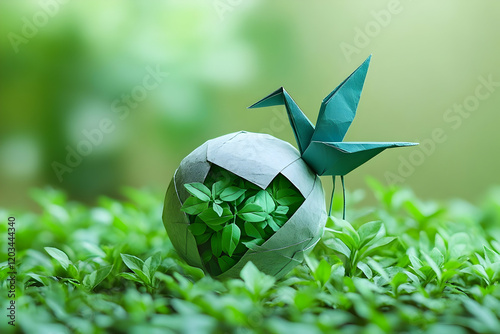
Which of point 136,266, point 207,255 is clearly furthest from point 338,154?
point 136,266

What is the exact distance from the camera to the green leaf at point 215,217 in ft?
2.07

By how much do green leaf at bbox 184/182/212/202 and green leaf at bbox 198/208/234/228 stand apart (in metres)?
0.02

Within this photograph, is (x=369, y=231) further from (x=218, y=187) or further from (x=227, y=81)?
(x=227, y=81)

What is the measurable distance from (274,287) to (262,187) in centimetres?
17

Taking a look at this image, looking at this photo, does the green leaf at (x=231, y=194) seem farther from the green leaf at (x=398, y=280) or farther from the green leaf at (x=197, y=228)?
the green leaf at (x=398, y=280)

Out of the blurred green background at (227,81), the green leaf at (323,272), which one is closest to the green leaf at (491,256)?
the green leaf at (323,272)

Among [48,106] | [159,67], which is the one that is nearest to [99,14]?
[159,67]

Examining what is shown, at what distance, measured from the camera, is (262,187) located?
63cm

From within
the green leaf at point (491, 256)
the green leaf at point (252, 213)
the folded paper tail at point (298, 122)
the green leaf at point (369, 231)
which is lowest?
the green leaf at point (491, 256)

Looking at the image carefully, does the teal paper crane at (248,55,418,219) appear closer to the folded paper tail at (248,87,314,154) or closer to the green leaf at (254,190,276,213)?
the folded paper tail at (248,87,314,154)

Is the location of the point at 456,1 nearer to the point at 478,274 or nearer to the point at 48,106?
the point at 478,274

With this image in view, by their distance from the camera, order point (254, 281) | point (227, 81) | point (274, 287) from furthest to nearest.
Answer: point (227, 81), point (274, 287), point (254, 281)

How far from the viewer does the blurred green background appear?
1642mm

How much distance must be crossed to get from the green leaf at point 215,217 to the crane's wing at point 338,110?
0.64 feet
